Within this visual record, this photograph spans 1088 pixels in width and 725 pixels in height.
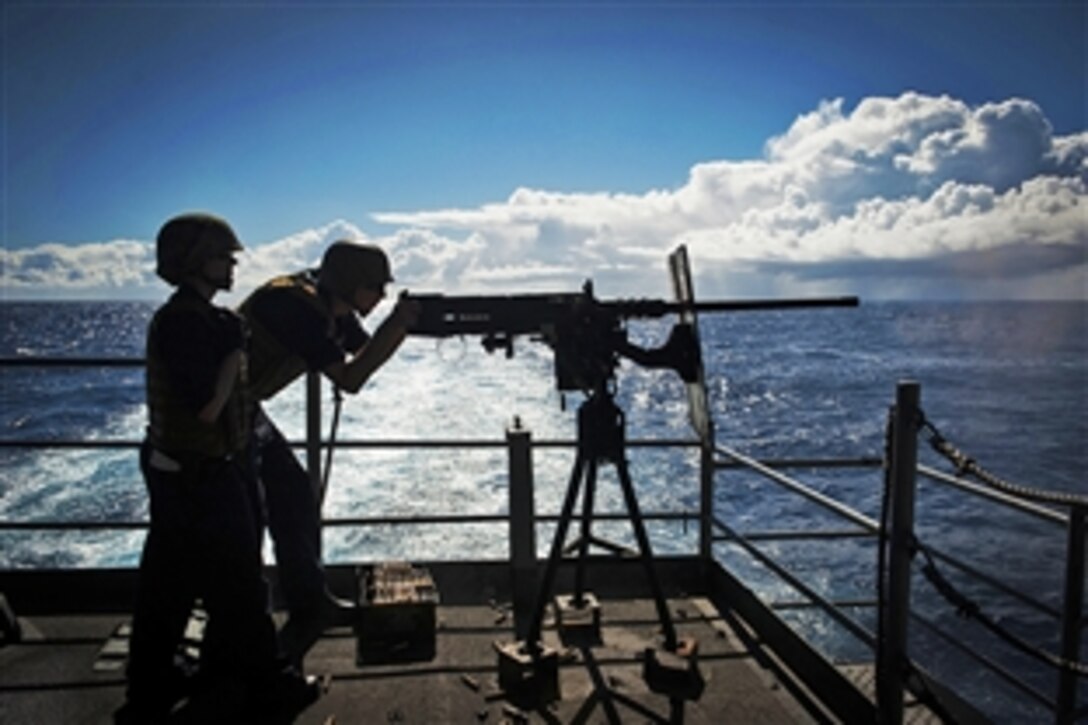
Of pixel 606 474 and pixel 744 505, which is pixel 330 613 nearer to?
pixel 606 474

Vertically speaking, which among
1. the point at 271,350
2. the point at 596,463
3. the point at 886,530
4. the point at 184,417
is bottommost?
the point at 886,530

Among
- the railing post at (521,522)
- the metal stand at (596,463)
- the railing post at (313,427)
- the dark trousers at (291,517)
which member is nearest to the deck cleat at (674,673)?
the metal stand at (596,463)

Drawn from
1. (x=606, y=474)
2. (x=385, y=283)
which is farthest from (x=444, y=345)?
(x=606, y=474)

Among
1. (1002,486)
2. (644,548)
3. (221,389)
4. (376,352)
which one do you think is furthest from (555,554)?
(1002,486)

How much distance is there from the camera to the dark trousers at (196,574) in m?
3.49

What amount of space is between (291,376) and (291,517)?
92 centimetres

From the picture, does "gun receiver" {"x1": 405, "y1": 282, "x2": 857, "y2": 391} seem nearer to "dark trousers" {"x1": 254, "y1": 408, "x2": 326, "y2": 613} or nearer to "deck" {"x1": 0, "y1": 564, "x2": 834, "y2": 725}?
"dark trousers" {"x1": 254, "y1": 408, "x2": 326, "y2": 613}

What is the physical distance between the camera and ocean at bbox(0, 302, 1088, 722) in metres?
15.6

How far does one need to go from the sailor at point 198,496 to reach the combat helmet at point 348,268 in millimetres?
688

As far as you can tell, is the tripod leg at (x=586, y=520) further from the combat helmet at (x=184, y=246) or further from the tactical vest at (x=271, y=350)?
the combat helmet at (x=184, y=246)

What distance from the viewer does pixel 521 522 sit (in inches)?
204

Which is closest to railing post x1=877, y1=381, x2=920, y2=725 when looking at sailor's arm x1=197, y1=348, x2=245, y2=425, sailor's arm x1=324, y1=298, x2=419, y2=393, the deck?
the deck

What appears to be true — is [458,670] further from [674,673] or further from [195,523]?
[195,523]

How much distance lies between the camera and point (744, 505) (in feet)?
70.3
